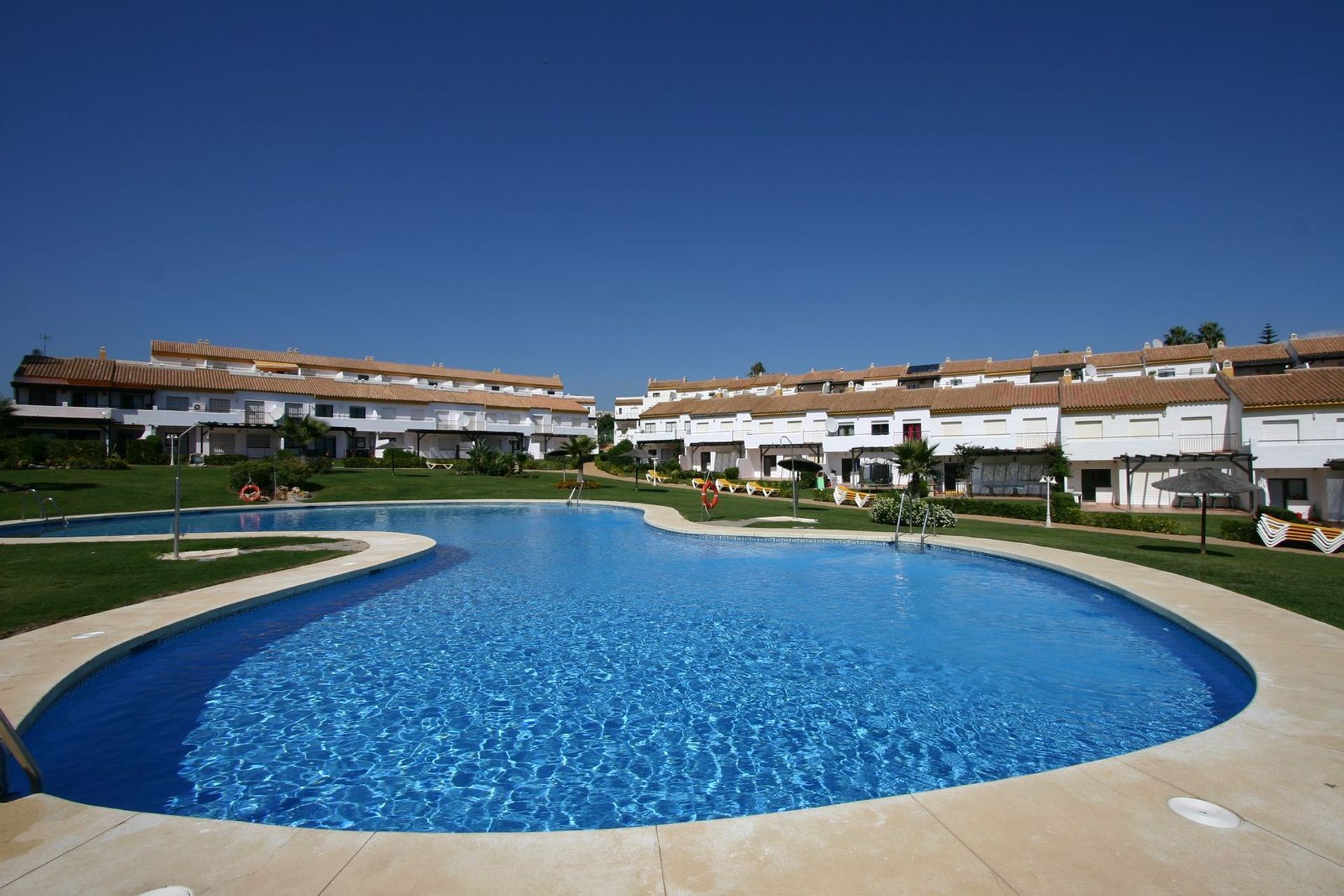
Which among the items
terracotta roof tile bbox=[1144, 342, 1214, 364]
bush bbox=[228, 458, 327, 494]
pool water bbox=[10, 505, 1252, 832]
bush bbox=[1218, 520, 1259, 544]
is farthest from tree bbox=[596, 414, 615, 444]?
pool water bbox=[10, 505, 1252, 832]

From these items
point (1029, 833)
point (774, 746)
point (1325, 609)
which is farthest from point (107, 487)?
point (1325, 609)

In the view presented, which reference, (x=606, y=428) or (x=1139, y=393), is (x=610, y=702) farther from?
(x=606, y=428)

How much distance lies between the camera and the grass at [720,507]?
12.4m

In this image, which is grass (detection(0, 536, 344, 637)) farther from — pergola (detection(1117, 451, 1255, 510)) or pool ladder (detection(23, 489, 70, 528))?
pergola (detection(1117, 451, 1255, 510))

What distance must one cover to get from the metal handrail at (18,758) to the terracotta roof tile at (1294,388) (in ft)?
130

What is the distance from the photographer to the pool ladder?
66.9ft

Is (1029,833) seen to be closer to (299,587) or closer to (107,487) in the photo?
(299,587)

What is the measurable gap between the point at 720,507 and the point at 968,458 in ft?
62.7

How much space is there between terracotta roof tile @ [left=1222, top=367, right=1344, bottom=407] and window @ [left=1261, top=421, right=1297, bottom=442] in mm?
804

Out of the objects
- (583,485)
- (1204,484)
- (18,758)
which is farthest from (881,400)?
(18,758)

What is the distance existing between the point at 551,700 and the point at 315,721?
2.47m

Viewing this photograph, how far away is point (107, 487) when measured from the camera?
2766cm

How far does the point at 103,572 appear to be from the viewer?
40.1ft

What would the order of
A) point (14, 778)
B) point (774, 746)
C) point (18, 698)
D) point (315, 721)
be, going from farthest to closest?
point (315, 721) < point (774, 746) < point (18, 698) < point (14, 778)
